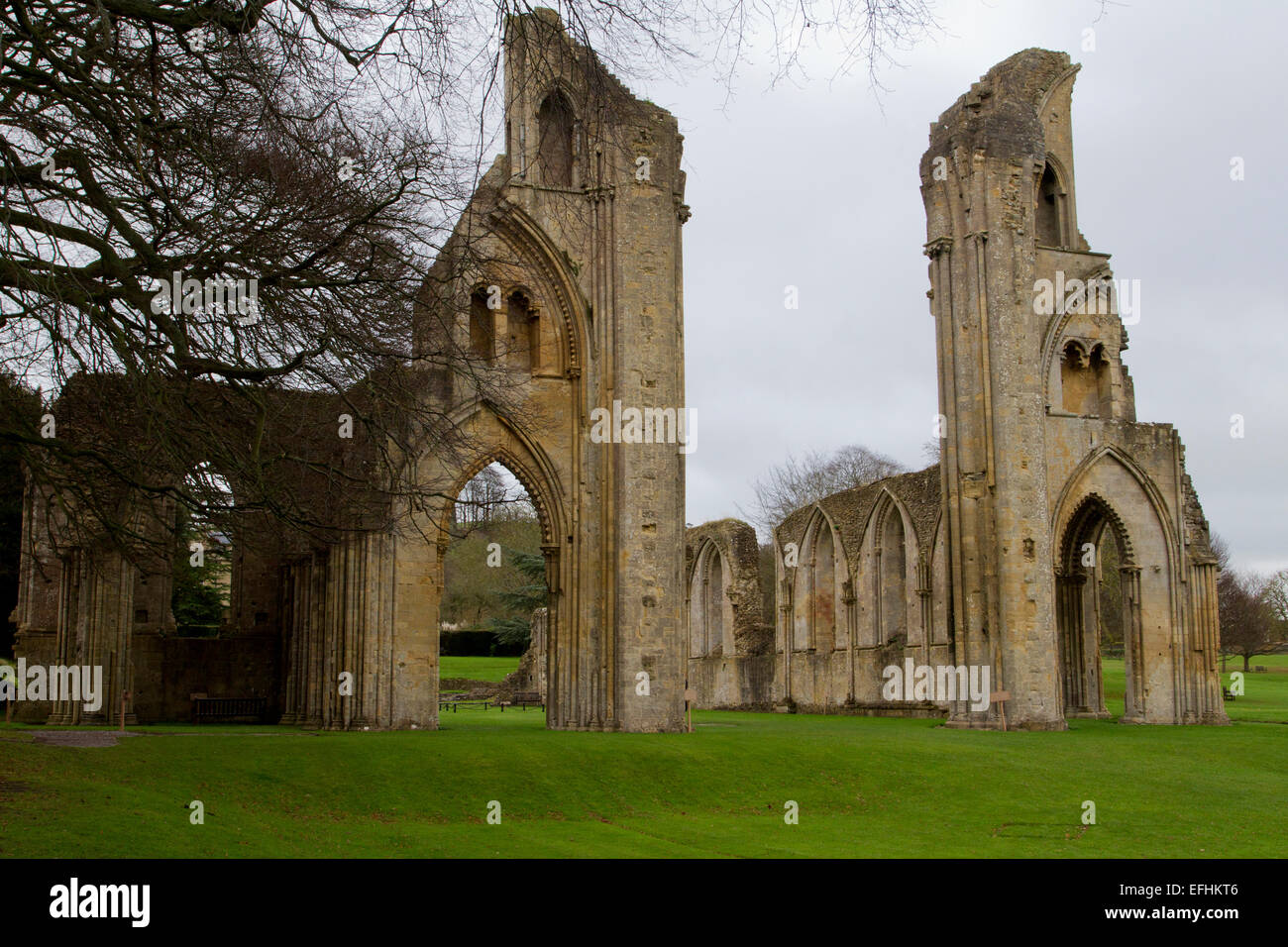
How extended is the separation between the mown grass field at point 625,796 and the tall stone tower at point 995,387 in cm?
512

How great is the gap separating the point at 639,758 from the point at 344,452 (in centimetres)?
755

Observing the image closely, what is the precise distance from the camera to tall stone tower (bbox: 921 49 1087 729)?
25969mm

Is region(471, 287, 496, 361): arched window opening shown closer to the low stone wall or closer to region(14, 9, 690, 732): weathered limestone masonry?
region(14, 9, 690, 732): weathered limestone masonry

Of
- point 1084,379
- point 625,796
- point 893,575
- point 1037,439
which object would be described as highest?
point 1084,379

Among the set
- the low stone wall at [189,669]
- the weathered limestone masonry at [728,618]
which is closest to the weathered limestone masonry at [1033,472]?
the weathered limestone masonry at [728,618]

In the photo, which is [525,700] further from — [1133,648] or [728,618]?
[1133,648]

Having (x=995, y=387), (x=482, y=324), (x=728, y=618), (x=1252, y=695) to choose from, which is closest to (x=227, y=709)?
(x=482, y=324)

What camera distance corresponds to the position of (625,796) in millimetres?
15664

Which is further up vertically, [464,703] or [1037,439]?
[1037,439]

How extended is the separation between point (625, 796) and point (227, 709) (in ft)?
44.0

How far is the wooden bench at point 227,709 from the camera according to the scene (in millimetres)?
25812

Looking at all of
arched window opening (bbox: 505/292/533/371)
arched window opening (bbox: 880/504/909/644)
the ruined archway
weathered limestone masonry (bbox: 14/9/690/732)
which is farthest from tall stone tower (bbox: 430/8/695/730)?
arched window opening (bbox: 880/504/909/644)

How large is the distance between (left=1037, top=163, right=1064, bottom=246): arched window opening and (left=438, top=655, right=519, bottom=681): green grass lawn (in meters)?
29.7
